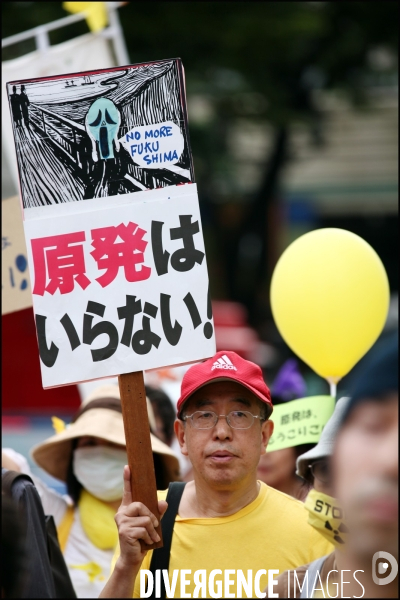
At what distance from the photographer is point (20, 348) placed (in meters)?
9.20

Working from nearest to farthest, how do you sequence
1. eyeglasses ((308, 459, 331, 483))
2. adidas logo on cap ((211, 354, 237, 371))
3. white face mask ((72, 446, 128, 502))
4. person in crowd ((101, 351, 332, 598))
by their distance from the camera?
1. eyeglasses ((308, 459, 331, 483))
2. person in crowd ((101, 351, 332, 598))
3. adidas logo on cap ((211, 354, 237, 371))
4. white face mask ((72, 446, 128, 502))

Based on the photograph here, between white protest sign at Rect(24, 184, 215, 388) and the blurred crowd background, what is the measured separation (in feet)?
7.97

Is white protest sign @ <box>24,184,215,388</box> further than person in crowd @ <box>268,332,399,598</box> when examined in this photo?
Yes

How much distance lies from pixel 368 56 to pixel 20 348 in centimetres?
663

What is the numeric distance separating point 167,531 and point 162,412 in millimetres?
1872

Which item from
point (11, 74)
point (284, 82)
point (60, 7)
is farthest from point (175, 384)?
point (284, 82)

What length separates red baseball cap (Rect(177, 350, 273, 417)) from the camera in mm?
2975

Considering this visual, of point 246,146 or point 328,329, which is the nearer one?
point 328,329

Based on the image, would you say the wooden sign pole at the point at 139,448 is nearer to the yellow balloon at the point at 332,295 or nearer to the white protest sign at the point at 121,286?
the white protest sign at the point at 121,286

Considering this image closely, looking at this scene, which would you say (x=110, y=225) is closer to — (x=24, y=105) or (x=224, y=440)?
(x=24, y=105)

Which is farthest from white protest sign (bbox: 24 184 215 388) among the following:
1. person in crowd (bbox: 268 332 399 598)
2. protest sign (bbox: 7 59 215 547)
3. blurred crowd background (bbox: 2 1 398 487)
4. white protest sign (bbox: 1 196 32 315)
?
blurred crowd background (bbox: 2 1 398 487)

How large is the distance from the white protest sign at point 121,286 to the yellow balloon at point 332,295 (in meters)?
1.06

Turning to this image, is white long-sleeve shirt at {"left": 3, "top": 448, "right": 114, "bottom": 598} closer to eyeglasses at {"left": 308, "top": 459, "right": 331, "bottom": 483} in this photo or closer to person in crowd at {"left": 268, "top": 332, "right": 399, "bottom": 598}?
eyeglasses at {"left": 308, "top": 459, "right": 331, "bottom": 483}

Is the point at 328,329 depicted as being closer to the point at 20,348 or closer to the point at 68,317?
the point at 68,317
